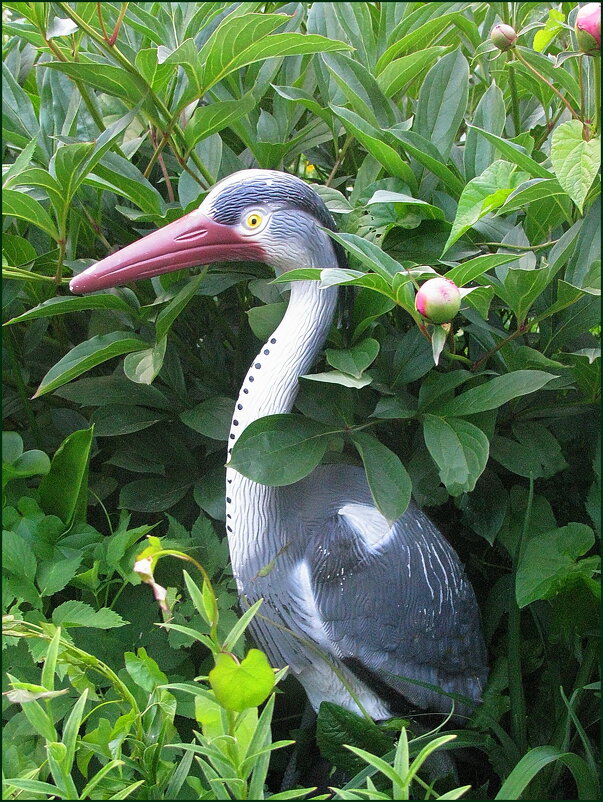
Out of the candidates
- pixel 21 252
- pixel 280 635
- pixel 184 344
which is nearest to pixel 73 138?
pixel 21 252

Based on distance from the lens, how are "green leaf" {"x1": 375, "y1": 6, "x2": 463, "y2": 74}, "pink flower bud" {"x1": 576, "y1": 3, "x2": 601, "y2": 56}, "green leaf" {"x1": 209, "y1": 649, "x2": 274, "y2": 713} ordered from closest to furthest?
"green leaf" {"x1": 209, "y1": 649, "x2": 274, "y2": 713}, "pink flower bud" {"x1": 576, "y1": 3, "x2": 601, "y2": 56}, "green leaf" {"x1": 375, "y1": 6, "x2": 463, "y2": 74}

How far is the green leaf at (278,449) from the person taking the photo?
0.82 meters

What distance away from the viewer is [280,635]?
2.95 feet

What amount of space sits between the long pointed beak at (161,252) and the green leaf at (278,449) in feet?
0.67

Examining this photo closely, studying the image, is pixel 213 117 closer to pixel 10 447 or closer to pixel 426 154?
pixel 426 154

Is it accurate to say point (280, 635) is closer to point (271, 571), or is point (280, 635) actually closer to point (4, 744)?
point (271, 571)

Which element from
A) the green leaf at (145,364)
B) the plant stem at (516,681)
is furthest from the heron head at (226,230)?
the plant stem at (516,681)

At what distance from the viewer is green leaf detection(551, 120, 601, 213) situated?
72cm

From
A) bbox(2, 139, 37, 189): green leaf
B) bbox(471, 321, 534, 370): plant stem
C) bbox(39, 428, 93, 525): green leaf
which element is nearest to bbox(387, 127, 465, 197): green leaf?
bbox(471, 321, 534, 370): plant stem

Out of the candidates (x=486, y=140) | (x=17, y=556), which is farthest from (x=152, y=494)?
(x=486, y=140)

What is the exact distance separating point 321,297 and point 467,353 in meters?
0.38

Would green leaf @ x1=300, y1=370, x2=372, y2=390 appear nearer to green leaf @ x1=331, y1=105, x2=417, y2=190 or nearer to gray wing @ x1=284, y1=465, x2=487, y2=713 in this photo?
gray wing @ x1=284, y1=465, x2=487, y2=713

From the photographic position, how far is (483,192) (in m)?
0.80

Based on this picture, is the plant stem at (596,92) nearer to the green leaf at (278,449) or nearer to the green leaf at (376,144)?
the green leaf at (376,144)
